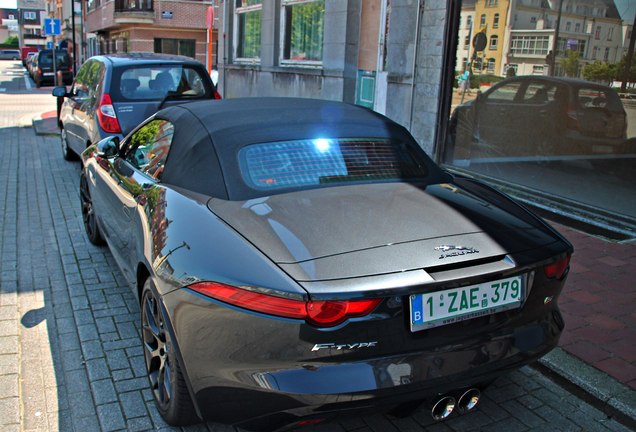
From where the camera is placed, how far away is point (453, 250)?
251cm

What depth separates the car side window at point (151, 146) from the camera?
3.67 m

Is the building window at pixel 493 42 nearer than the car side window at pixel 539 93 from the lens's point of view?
No

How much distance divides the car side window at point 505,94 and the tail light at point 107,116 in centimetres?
497

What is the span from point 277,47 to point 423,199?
38.0 feet

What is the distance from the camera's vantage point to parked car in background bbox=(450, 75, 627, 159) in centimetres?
722

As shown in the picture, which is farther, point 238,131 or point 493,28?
point 493,28

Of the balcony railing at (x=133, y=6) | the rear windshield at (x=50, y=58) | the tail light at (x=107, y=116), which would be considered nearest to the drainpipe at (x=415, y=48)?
the tail light at (x=107, y=116)

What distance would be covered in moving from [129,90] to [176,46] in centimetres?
2718

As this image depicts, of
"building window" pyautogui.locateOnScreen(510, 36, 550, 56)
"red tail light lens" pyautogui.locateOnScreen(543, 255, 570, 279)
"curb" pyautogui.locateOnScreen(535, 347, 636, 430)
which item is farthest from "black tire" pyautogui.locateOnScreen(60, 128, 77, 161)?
"red tail light lens" pyautogui.locateOnScreen(543, 255, 570, 279)

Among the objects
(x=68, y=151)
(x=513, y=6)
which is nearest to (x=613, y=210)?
(x=513, y=6)

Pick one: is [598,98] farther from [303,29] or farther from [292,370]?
[303,29]

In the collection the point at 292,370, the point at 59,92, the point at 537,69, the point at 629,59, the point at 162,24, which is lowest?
the point at 292,370

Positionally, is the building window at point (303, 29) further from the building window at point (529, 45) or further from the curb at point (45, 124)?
the curb at point (45, 124)

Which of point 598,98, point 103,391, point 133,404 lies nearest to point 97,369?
point 103,391
